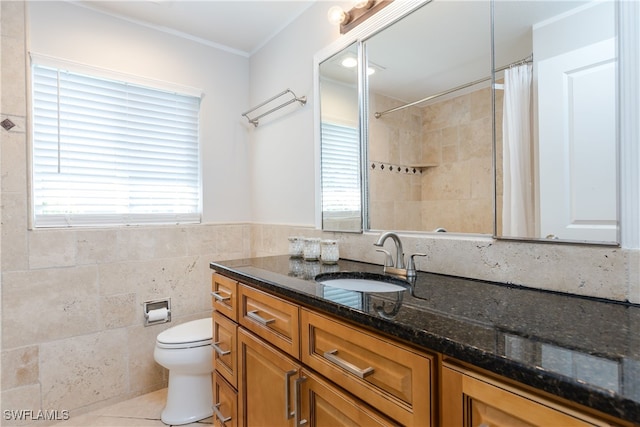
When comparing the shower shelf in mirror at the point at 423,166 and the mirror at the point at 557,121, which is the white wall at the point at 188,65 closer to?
the shower shelf in mirror at the point at 423,166

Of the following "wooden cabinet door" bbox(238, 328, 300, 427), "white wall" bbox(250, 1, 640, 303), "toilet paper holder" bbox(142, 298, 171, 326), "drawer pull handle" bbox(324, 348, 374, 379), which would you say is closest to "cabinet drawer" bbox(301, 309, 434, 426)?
"drawer pull handle" bbox(324, 348, 374, 379)

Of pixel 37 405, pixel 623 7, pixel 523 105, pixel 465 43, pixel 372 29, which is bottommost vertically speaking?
pixel 37 405

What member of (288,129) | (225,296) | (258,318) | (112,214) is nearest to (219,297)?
(225,296)

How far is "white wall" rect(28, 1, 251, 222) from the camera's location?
196 centimetres

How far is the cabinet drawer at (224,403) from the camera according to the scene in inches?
57.6

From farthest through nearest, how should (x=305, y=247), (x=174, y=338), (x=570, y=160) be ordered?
(x=174, y=338)
(x=305, y=247)
(x=570, y=160)

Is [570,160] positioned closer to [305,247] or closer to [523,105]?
[523,105]

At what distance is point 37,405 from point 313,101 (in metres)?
2.37

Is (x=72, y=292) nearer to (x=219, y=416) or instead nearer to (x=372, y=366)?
(x=219, y=416)

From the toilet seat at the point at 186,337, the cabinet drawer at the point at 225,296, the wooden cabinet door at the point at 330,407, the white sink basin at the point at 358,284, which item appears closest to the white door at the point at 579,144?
the white sink basin at the point at 358,284

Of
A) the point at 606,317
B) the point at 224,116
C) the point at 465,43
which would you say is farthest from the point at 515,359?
Result: the point at 224,116

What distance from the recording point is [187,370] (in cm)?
188

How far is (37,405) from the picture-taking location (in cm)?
185

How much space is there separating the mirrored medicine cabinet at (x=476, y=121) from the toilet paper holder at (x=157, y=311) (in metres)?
1.29
